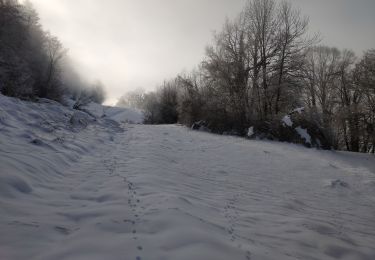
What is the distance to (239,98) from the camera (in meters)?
20.1

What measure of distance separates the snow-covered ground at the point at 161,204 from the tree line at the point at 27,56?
8.57 meters

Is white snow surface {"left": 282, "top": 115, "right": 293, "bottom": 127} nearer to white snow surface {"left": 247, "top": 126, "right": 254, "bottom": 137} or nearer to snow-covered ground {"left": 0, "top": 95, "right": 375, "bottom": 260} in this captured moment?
white snow surface {"left": 247, "top": 126, "right": 254, "bottom": 137}

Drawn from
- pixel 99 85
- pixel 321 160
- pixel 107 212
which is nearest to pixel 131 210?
pixel 107 212

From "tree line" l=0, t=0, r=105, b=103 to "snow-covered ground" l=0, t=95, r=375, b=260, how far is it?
8574mm

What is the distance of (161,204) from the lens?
4.21 meters

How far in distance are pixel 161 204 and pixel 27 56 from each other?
28826 mm

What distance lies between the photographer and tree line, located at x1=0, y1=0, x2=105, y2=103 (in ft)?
59.2

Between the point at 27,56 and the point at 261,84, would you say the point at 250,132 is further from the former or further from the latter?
the point at 27,56

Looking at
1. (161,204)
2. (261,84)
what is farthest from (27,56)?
(161,204)

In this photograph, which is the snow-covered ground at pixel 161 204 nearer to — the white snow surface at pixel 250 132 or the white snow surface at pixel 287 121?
the white snow surface at pixel 287 121

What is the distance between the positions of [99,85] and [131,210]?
3961 inches

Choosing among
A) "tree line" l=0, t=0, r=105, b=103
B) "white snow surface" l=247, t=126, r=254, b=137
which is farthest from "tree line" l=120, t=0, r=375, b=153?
"tree line" l=0, t=0, r=105, b=103

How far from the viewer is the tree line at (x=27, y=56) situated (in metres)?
18.0

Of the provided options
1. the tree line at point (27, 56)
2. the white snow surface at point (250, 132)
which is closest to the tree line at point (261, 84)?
the white snow surface at point (250, 132)
